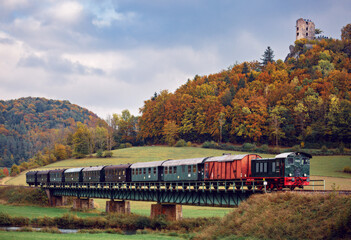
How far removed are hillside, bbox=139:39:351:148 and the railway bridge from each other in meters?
65.8

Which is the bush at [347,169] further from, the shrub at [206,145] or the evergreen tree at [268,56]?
the evergreen tree at [268,56]

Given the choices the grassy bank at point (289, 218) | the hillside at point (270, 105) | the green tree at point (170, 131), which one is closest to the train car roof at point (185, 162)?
the grassy bank at point (289, 218)

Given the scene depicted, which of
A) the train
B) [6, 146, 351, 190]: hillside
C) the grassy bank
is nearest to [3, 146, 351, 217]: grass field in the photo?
[6, 146, 351, 190]: hillside

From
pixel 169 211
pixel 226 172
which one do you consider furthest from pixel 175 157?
pixel 226 172

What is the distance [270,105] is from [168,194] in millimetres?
93488

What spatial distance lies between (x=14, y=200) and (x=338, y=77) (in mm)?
99774

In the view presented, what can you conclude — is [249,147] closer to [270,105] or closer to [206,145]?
[206,145]

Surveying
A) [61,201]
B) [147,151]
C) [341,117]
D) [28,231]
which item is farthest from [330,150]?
[28,231]

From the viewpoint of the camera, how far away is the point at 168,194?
46.3m

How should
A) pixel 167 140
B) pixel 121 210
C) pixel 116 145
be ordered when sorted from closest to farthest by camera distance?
pixel 121 210 < pixel 167 140 < pixel 116 145

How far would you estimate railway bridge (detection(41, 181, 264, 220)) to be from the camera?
38344 mm

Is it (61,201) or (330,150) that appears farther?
(330,150)

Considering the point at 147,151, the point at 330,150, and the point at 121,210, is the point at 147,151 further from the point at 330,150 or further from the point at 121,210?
the point at 121,210

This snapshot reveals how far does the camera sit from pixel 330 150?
106 metres
